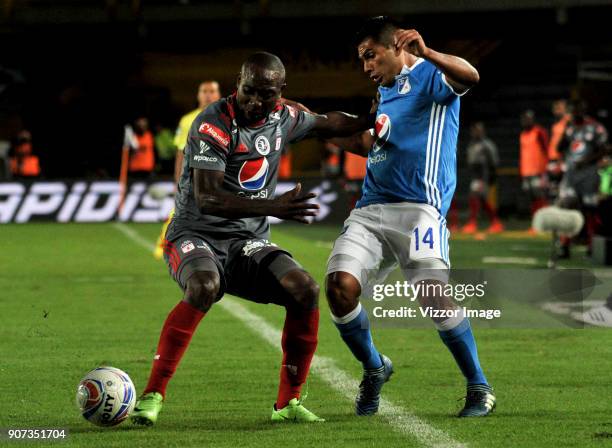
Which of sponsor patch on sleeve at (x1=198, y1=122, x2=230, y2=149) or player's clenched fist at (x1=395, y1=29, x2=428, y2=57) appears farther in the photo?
sponsor patch on sleeve at (x1=198, y1=122, x2=230, y2=149)

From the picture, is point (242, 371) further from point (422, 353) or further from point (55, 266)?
point (55, 266)

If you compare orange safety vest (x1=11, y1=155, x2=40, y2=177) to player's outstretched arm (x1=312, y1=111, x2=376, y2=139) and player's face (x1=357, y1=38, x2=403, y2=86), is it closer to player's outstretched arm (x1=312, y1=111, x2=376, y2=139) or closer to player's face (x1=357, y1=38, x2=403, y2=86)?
player's outstretched arm (x1=312, y1=111, x2=376, y2=139)

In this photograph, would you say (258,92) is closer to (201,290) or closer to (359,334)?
(201,290)

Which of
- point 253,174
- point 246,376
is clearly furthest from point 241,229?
point 246,376

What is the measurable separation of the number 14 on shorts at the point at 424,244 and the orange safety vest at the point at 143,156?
19.3m

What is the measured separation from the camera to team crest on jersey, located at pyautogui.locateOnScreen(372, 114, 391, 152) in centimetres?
601

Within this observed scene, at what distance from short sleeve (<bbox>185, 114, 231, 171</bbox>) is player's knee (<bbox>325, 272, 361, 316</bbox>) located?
0.73 meters

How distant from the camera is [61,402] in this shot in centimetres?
611

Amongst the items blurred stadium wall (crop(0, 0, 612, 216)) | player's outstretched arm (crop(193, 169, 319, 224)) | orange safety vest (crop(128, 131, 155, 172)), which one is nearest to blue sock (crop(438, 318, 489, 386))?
player's outstretched arm (crop(193, 169, 319, 224))

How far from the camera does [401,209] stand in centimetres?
594

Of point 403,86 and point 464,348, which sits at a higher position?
point 403,86

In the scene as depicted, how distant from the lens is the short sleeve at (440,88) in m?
5.77

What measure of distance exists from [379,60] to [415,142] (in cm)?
43

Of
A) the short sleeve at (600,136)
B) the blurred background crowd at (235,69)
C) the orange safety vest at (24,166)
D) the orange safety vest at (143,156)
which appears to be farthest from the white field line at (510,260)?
the orange safety vest at (24,166)
